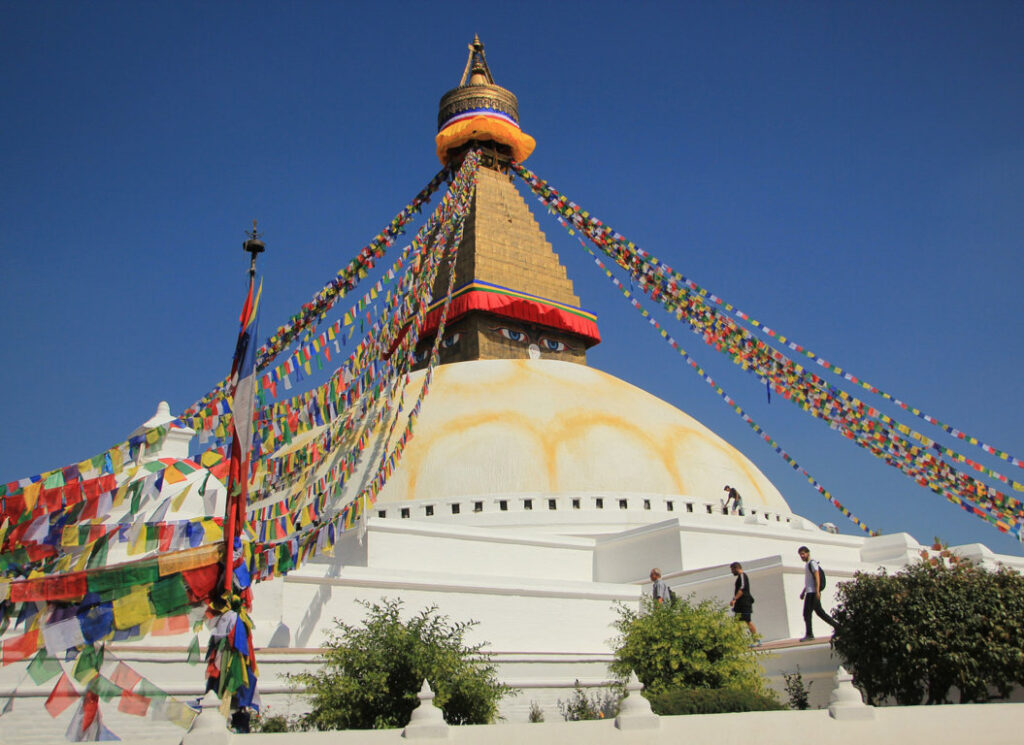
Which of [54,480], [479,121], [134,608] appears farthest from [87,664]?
[479,121]

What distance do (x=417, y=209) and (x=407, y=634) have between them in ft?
45.5

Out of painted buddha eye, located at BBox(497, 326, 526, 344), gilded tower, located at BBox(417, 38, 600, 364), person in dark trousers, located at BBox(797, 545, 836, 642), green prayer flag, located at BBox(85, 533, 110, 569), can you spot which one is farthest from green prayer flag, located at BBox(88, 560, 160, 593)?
painted buddha eye, located at BBox(497, 326, 526, 344)

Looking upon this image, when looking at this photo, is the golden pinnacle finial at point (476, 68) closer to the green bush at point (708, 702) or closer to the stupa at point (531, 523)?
the stupa at point (531, 523)

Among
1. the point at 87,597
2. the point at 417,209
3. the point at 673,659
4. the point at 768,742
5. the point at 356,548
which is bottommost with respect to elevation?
the point at 768,742

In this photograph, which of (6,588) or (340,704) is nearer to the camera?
(6,588)

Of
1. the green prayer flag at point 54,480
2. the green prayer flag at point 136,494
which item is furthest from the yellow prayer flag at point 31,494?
the green prayer flag at point 136,494

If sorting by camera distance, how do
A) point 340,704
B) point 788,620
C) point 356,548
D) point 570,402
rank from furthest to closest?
point 570,402
point 356,548
point 788,620
point 340,704

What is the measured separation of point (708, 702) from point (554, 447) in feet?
27.9

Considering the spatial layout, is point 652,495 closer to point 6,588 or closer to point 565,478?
point 565,478

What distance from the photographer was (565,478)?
52.0 feet

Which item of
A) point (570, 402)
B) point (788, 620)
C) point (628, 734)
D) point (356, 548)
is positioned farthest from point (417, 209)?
point (628, 734)

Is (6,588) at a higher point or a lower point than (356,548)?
lower

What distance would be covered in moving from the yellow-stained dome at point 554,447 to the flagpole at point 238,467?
24.8 ft

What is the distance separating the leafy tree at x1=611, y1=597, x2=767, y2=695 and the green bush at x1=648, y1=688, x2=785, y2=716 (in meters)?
0.67
